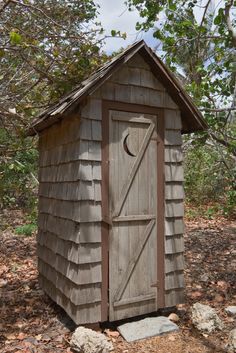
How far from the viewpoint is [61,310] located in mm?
4836

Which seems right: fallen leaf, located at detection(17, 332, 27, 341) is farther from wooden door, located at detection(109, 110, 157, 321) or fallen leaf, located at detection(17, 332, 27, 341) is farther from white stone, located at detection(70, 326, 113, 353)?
wooden door, located at detection(109, 110, 157, 321)

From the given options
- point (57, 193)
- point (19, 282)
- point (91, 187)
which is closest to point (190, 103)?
point (91, 187)

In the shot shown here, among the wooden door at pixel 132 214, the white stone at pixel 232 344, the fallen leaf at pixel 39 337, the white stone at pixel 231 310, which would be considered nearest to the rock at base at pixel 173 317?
the wooden door at pixel 132 214

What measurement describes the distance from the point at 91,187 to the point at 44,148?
1735mm

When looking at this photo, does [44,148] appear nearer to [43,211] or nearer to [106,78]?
[43,211]

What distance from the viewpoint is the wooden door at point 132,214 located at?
13.9ft

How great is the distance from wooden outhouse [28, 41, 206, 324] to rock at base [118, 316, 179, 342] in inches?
5.1

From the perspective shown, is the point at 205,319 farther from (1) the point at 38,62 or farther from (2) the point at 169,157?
(1) the point at 38,62

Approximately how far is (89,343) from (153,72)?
10.8 ft

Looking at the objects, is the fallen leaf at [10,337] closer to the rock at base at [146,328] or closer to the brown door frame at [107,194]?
the brown door frame at [107,194]

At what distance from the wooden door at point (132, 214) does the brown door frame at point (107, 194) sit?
51mm

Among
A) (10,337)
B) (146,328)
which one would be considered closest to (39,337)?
(10,337)

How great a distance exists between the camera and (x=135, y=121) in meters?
4.38

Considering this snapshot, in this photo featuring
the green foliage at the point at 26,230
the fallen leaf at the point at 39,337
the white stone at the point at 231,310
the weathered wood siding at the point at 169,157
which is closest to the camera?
the fallen leaf at the point at 39,337
